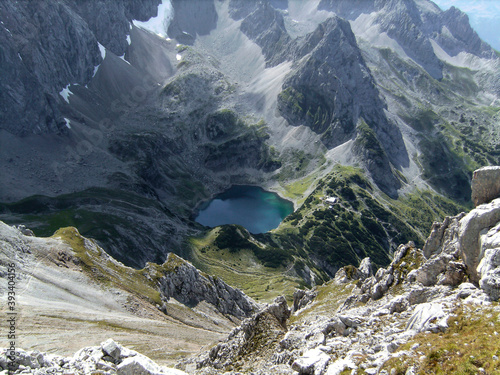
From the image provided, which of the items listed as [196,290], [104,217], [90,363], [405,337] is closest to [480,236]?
[405,337]

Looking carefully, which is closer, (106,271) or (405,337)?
(405,337)

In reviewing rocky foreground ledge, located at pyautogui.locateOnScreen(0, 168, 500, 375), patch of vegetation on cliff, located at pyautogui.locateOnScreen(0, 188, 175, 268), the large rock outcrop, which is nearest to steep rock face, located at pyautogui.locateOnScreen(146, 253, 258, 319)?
rocky foreground ledge, located at pyautogui.locateOnScreen(0, 168, 500, 375)

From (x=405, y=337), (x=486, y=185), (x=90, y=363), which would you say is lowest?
(x=405, y=337)

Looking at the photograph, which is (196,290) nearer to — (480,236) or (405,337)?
(405,337)

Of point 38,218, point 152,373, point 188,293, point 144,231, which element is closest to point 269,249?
point 144,231

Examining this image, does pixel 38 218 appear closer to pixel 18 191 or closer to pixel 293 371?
pixel 18 191

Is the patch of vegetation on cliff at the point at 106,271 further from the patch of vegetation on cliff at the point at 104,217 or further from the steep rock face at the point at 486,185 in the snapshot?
the steep rock face at the point at 486,185

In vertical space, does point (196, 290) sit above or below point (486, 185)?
above

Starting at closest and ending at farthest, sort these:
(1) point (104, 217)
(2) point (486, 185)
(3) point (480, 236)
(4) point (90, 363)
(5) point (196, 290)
A: (4) point (90, 363)
(3) point (480, 236)
(2) point (486, 185)
(5) point (196, 290)
(1) point (104, 217)

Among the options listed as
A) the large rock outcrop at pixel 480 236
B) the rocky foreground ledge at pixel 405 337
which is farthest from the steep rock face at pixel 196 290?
the large rock outcrop at pixel 480 236
